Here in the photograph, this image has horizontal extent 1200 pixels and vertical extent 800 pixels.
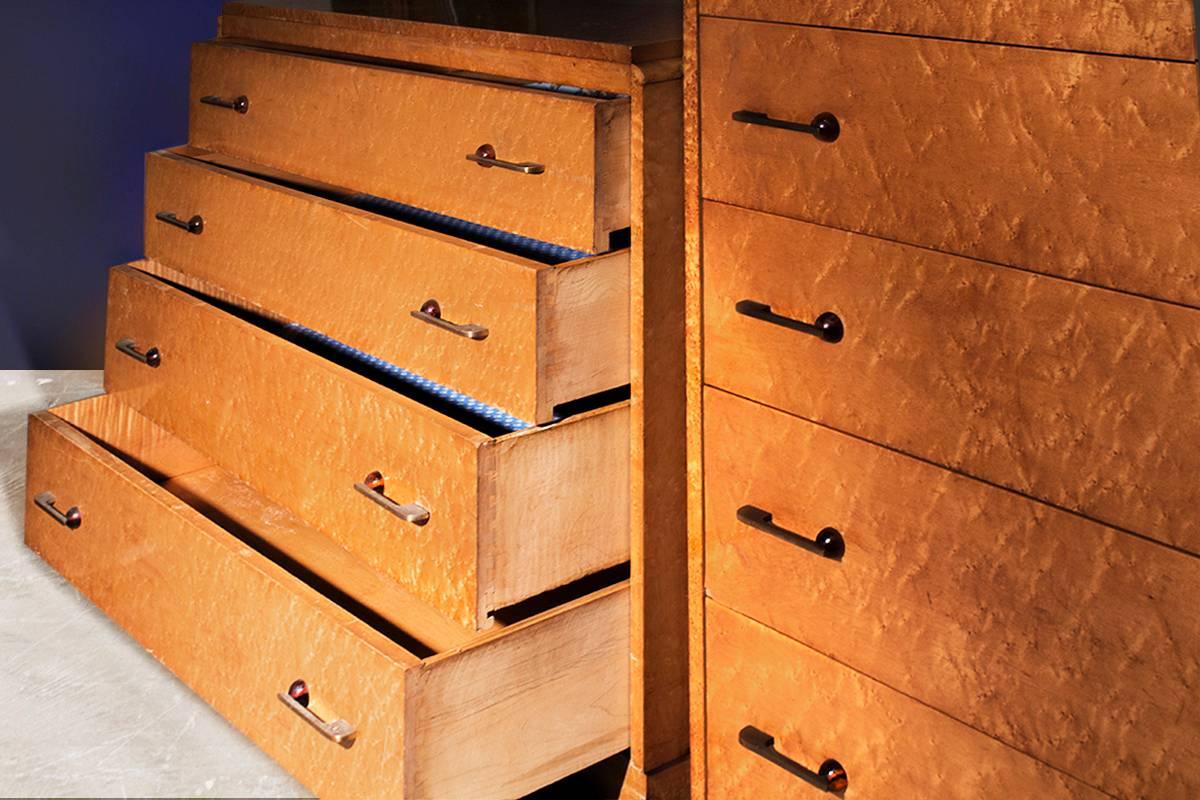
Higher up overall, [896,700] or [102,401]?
[102,401]

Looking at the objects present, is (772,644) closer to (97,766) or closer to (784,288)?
(784,288)

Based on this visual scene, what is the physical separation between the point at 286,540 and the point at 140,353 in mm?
307

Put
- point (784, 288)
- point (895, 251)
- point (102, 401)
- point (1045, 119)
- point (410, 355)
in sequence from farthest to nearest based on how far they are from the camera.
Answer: point (102, 401) → point (410, 355) → point (784, 288) → point (895, 251) → point (1045, 119)

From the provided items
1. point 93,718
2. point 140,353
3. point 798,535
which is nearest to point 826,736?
point 798,535

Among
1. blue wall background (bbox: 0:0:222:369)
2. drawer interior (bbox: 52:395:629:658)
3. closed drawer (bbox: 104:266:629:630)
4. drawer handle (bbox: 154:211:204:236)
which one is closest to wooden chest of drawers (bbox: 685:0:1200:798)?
closed drawer (bbox: 104:266:629:630)

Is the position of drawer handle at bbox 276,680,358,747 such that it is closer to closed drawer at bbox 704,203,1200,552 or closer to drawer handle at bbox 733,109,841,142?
closed drawer at bbox 704,203,1200,552

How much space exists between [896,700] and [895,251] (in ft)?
1.22

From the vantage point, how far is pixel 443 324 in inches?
57.9

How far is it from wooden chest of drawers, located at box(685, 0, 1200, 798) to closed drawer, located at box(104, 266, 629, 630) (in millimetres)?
103

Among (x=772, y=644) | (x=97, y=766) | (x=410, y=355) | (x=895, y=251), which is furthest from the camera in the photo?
(x=97, y=766)

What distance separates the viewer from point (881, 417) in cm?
124

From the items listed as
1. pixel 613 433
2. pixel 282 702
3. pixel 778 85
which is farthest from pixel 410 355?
pixel 778 85

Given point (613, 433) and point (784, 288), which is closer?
point (784, 288)

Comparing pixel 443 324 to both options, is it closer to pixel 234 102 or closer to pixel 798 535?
pixel 798 535
